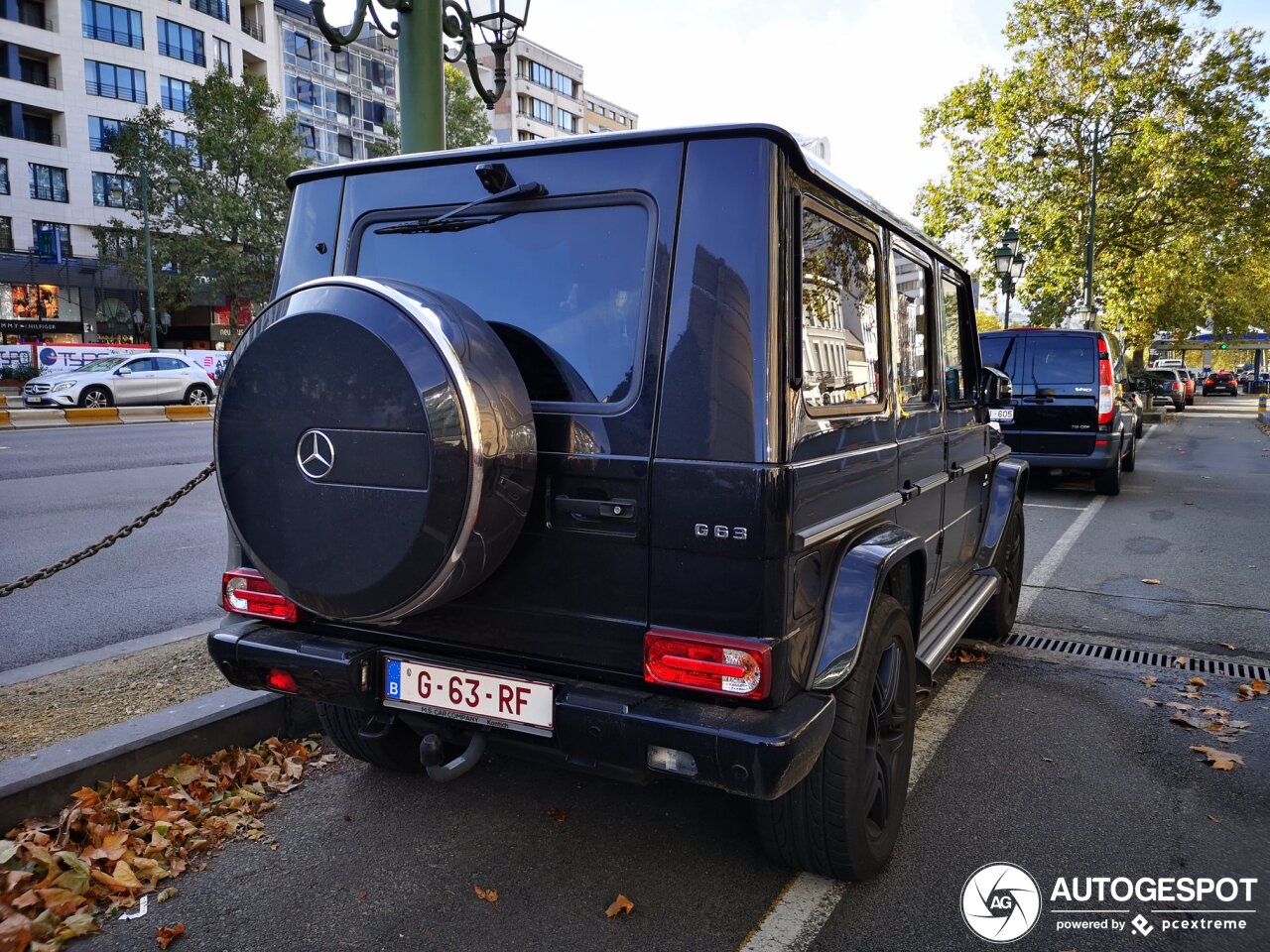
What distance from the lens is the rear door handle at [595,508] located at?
2508 millimetres

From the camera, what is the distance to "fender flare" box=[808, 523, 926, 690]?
253cm

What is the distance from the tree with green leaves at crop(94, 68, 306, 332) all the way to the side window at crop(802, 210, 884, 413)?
37034 mm

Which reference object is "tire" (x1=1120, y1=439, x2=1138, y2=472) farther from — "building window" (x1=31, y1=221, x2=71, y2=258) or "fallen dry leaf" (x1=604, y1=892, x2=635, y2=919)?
"building window" (x1=31, y1=221, x2=71, y2=258)

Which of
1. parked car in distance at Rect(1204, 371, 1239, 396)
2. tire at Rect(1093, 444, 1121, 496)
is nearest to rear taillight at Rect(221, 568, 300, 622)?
tire at Rect(1093, 444, 1121, 496)

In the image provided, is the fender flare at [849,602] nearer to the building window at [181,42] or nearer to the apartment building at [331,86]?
the apartment building at [331,86]

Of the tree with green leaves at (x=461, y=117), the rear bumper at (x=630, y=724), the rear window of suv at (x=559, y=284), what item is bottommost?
the rear bumper at (x=630, y=724)

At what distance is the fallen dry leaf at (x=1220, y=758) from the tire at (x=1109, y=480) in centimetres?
809

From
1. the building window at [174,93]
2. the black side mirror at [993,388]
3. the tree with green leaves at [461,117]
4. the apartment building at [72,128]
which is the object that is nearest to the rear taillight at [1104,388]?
the black side mirror at [993,388]

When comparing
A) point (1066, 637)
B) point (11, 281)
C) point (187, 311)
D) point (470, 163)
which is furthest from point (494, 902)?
point (187, 311)

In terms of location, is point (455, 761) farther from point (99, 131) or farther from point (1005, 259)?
point (99, 131)

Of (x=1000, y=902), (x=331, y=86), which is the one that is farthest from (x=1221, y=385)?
(x=1000, y=902)

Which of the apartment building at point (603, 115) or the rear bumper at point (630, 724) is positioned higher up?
the apartment building at point (603, 115)

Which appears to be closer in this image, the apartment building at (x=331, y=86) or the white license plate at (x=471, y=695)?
the white license plate at (x=471, y=695)

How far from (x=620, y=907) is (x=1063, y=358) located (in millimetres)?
10120
